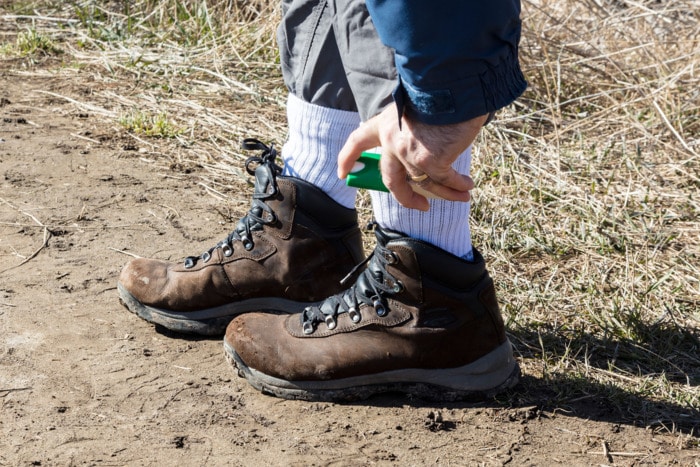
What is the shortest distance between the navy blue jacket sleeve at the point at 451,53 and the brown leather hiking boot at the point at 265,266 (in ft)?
2.94

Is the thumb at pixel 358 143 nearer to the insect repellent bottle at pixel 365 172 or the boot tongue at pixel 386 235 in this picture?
the insect repellent bottle at pixel 365 172

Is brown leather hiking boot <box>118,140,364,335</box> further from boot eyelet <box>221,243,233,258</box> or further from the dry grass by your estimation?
the dry grass

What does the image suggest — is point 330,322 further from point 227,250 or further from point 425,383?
point 227,250

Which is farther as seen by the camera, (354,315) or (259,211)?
(259,211)

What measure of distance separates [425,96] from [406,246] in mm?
645

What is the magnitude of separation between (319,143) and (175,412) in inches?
28.3

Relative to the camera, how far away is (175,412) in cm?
203

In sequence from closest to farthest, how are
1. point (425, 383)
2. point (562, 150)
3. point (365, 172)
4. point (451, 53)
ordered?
point (451, 53) → point (365, 172) → point (425, 383) → point (562, 150)

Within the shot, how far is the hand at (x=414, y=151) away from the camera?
4.70 feet

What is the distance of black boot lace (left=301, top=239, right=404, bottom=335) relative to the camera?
2.03 meters

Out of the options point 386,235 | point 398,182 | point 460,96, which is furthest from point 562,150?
point 460,96

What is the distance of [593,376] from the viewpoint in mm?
2201

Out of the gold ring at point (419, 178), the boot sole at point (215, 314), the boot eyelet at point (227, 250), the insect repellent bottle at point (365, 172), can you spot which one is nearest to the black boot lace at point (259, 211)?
the boot eyelet at point (227, 250)

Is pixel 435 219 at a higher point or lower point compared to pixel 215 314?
higher
